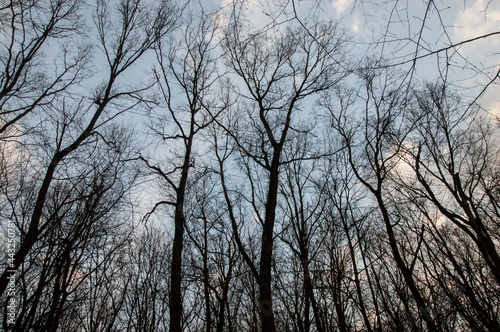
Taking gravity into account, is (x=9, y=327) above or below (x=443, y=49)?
below

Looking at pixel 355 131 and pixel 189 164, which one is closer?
pixel 189 164

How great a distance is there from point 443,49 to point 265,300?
489cm

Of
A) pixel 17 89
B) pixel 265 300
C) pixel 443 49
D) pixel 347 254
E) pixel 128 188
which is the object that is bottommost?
pixel 265 300

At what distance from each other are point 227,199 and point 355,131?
487 cm

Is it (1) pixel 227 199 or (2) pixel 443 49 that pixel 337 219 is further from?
(2) pixel 443 49

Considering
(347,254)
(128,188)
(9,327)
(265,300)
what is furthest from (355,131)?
(9,327)

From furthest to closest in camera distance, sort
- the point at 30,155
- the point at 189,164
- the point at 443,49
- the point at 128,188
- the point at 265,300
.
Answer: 1. the point at 189,164
2. the point at 128,188
3. the point at 30,155
4. the point at 265,300
5. the point at 443,49

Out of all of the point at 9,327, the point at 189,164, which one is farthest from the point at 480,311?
the point at 9,327

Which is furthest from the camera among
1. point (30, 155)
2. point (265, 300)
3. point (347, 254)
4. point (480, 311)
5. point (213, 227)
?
point (213, 227)

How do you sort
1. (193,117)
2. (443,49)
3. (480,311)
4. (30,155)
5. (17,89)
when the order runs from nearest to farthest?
(443,49) < (480,311) < (17,89) < (30,155) < (193,117)

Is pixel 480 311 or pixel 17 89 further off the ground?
pixel 17 89

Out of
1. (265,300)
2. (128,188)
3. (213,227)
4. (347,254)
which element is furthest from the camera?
(213,227)

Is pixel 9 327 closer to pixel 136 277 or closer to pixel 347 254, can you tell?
pixel 136 277

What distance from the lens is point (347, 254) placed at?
33.9 ft
